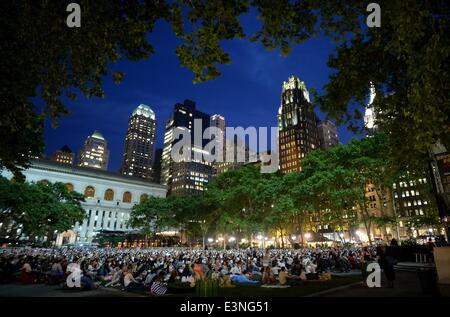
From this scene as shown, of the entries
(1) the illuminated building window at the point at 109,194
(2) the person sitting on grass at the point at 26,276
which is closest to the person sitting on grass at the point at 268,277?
(2) the person sitting on grass at the point at 26,276

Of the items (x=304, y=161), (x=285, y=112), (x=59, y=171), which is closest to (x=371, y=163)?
(x=304, y=161)

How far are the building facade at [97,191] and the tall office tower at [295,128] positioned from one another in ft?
242

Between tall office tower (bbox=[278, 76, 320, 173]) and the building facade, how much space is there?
73665mm

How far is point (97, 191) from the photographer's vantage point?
84.8m

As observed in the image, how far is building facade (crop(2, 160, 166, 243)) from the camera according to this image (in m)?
77.8

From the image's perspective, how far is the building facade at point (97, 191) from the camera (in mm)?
77750

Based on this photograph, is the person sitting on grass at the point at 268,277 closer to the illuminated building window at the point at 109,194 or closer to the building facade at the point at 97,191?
the building facade at the point at 97,191

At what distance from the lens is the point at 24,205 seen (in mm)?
37250

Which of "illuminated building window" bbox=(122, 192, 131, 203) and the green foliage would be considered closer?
the green foliage

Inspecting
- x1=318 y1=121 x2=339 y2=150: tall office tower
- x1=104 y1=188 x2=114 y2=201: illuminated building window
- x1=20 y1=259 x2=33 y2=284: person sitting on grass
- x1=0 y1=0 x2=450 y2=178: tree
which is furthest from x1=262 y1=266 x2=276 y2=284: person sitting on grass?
x1=318 y1=121 x2=339 y2=150: tall office tower

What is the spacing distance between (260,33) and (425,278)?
10096mm

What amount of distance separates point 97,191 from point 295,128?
319 feet

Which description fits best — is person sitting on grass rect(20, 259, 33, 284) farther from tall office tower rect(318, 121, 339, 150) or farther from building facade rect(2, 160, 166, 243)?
tall office tower rect(318, 121, 339, 150)
